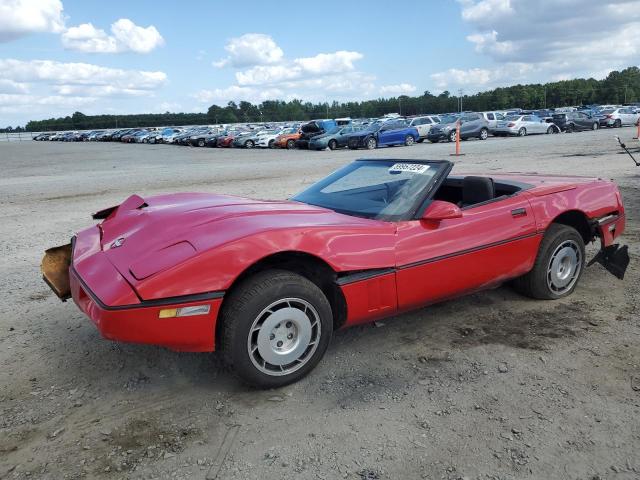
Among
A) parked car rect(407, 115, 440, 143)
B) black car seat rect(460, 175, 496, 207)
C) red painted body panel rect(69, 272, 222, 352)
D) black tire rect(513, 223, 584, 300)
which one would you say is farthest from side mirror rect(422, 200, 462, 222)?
parked car rect(407, 115, 440, 143)

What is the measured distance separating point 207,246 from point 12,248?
207 inches

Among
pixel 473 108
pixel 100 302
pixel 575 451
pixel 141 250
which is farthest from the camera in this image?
pixel 473 108

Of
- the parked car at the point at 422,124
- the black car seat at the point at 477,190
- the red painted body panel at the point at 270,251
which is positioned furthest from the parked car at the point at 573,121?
the black car seat at the point at 477,190

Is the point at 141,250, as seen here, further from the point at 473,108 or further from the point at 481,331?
the point at 473,108

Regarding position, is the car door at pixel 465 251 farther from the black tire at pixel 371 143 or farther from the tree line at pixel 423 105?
the tree line at pixel 423 105

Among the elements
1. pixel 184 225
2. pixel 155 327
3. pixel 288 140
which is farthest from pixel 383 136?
pixel 155 327

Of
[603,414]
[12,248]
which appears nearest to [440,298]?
[603,414]

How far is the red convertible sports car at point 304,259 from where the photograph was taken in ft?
8.91

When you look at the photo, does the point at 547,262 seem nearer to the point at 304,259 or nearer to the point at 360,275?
the point at 360,275

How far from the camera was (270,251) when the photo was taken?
286 cm

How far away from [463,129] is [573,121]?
30.2ft

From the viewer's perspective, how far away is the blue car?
25.3 m

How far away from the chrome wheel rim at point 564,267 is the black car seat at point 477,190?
2.43 ft

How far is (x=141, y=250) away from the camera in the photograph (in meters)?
2.90
